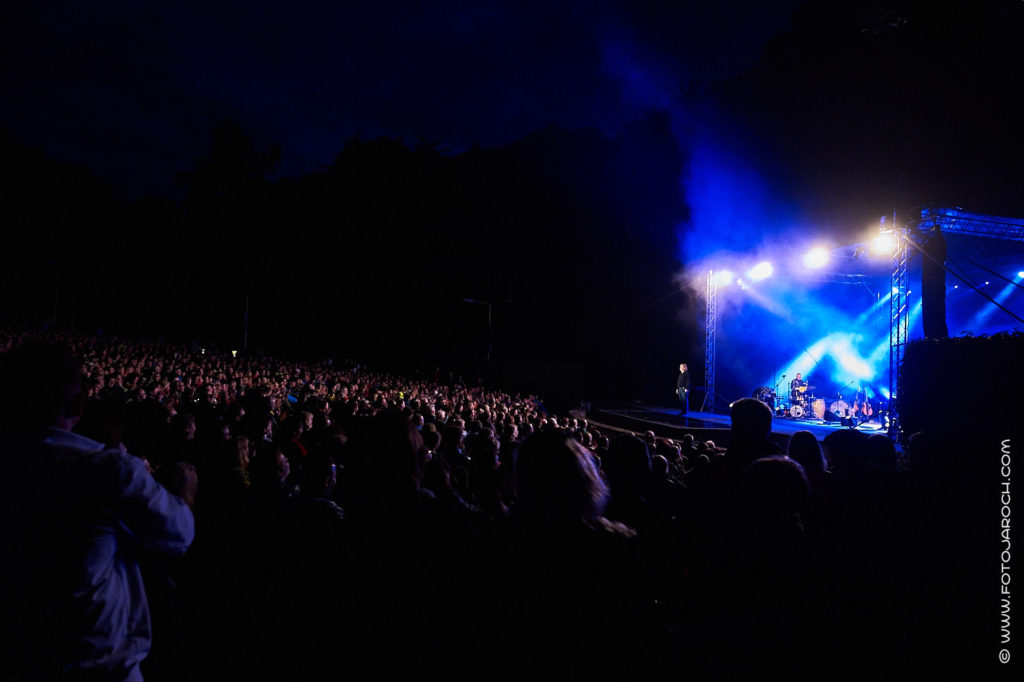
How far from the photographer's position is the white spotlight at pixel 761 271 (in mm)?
14844

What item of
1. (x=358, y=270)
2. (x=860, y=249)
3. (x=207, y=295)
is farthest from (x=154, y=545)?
(x=207, y=295)

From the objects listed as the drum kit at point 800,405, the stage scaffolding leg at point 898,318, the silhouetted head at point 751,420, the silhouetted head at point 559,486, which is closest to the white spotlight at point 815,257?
the stage scaffolding leg at point 898,318

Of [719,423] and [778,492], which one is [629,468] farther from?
[719,423]

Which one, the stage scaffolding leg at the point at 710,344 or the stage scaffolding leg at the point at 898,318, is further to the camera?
the stage scaffolding leg at the point at 710,344

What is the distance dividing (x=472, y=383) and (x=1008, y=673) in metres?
19.5

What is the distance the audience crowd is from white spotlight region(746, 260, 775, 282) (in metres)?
13.1

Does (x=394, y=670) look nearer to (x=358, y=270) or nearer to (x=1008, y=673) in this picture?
(x=1008, y=673)

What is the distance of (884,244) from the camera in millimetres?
11977

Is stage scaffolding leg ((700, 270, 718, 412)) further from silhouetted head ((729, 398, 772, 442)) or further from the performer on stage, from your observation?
silhouetted head ((729, 398, 772, 442))

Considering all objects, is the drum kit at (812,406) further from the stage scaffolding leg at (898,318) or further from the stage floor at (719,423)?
the stage scaffolding leg at (898,318)

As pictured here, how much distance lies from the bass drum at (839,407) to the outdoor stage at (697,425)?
76cm

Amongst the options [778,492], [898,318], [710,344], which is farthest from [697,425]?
[778,492]

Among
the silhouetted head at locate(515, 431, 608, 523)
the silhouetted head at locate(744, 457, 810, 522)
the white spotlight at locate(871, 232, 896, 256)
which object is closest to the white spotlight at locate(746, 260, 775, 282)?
the white spotlight at locate(871, 232, 896, 256)

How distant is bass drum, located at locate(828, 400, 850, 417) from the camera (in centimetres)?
1569
